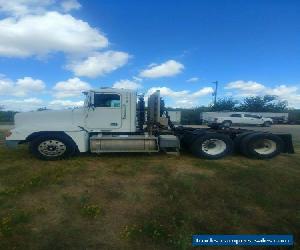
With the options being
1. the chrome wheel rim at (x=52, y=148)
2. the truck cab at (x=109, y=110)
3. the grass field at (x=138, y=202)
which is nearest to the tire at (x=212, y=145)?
the grass field at (x=138, y=202)

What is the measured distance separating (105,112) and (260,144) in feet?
19.3

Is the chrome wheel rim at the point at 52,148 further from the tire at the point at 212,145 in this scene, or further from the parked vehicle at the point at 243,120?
the parked vehicle at the point at 243,120

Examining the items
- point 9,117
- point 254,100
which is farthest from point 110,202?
point 254,100

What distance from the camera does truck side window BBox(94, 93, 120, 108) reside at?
35.3 feet

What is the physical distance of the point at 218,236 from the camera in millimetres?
5188

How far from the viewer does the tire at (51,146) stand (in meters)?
10.1

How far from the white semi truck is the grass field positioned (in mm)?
749

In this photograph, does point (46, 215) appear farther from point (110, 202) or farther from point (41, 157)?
point (41, 157)

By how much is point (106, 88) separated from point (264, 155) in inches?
247

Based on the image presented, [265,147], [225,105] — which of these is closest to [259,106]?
[225,105]

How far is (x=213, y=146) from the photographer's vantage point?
11289 millimetres

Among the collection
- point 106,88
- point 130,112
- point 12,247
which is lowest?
point 12,247

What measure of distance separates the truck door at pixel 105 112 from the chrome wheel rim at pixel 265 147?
520cm

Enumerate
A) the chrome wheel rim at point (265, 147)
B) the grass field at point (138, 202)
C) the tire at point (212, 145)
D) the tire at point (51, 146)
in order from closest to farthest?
the grass field at point (138, 202) < the tire at point (51, 146) < the tire at point (212, 145) < the chrome wheel rim at point (265, 147)
